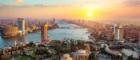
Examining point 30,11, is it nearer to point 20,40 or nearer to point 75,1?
point 20,40

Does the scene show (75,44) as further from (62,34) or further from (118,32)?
(118,32)

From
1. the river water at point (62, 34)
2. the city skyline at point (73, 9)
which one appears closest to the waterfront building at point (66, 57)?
the river water at point (62, 34)

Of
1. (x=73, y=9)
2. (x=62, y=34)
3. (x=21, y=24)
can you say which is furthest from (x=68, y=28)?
(x=21, y=24)

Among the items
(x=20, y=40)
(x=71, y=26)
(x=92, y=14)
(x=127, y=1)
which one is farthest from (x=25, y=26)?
(x=127, y=1)

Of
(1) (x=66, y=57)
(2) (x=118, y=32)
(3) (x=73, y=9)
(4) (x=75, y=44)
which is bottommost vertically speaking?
(1) (x=66, y=57)

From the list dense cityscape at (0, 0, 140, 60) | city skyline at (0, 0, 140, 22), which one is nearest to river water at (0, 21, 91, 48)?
dense cityscape at (0, 0, 140, 60)

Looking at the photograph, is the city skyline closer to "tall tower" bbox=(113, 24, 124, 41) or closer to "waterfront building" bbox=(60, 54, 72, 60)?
"tall tower" bbox=(113, 24, 124, 41)
